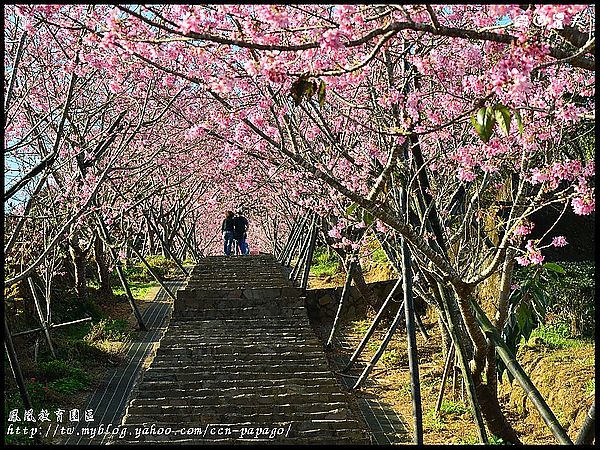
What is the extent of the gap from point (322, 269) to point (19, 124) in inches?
399

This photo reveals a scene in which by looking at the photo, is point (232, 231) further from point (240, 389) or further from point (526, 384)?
point (526, 384)

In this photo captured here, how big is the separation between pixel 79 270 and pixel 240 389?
6.70 meters

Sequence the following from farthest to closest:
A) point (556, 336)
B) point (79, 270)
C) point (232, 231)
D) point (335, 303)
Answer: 1. point (232, 231)
2. point (335, 303)
3. point (79, 270)
4. point (556, 336)

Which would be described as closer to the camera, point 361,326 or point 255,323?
point 255,323

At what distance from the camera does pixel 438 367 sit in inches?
327

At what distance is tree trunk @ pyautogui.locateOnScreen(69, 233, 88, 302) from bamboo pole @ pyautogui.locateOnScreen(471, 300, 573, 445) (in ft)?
26.9

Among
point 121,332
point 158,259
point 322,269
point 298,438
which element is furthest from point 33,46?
point 158,259

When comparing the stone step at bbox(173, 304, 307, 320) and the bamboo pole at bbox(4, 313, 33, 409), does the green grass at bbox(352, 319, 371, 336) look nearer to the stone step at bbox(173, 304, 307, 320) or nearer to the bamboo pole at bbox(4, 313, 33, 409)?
the stone step at bbox(173, 304, 307, 320)

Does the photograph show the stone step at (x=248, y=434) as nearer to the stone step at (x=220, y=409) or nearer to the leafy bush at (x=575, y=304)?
the stone step at (x=220, y=409)

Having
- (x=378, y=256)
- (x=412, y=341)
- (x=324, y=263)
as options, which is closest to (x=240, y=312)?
(x=412, y=341)

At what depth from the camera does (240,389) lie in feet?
A: 18.4

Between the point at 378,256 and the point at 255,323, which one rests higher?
the point at 378,256

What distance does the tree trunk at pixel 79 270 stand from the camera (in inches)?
445

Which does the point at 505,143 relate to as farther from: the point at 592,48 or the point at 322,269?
the point at 322,269
